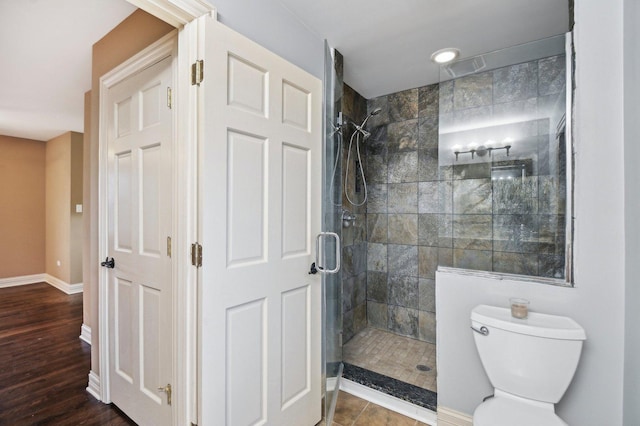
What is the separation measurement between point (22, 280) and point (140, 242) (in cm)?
497

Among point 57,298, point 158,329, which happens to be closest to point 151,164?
point 158,329

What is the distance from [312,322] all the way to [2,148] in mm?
5800

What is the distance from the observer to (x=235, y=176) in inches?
51.9

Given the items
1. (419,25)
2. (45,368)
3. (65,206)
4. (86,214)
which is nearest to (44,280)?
(65,206)

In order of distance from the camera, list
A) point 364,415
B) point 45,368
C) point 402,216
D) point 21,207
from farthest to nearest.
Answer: point 21,207
point 402,216
point 45,368
point 364,415

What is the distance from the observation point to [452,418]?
1.68 metres

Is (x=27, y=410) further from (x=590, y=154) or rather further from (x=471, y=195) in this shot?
(x=590, y=154)

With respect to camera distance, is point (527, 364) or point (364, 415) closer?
point (527, 364)

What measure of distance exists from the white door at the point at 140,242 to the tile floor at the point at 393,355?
56.8 inches

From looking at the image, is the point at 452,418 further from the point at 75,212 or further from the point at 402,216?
the point at 75,212

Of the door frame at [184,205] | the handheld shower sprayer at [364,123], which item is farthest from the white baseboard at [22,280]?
the handheld shower sprayer at [364,123]

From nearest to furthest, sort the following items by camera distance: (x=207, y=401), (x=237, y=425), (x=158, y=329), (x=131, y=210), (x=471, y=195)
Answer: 1. (x=207, y=401)
2. (x=237, y=425)
3. (x=158, y=329)
4. (x=131, y=210)
5. (x=471, y=195)

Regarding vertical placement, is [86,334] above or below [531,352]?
below

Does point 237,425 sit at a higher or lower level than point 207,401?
lower
